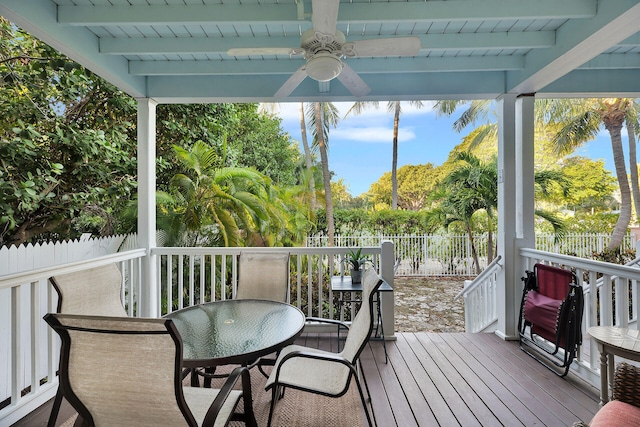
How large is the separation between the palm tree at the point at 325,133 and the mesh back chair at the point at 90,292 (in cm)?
783

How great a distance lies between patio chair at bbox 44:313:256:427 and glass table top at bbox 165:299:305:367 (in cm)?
31

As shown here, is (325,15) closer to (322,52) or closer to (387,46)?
(322,52)

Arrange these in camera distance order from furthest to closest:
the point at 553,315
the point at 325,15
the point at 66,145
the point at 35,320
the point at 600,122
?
the point at 600,122, the point at 66,145, the point at 553,315, the point at 35,320, the point at 325,15

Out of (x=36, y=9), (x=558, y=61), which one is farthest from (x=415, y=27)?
(x=36, y=9)

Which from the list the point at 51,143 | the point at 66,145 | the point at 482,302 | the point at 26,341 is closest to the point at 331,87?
the point at 66,145

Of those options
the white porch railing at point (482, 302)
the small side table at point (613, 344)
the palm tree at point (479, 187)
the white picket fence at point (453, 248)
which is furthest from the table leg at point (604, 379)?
the white picket fence at point (453, 248)

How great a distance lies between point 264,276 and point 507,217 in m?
2.72

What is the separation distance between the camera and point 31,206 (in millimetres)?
3658

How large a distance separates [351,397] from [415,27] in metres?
3.08

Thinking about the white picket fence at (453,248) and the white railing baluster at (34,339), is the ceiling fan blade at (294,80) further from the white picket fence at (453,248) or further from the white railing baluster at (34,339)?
the white picket fence at (453,248)

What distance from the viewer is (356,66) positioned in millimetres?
3439

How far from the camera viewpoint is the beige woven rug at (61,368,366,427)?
215cm

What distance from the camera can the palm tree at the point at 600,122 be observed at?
30.7 feet

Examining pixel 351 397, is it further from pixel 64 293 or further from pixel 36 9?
pixel 36 9
